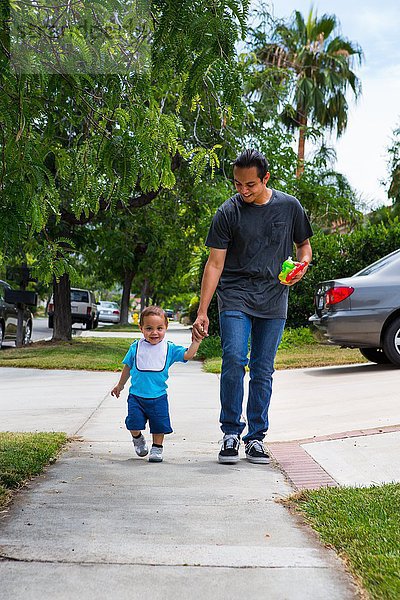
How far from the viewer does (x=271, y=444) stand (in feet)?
20.2

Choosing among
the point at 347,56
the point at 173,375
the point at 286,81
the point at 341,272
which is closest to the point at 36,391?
the point at 173,375

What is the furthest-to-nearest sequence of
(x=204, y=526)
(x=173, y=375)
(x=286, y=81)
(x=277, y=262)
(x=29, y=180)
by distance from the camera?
(x=286, y=81)
(x=173, y=375)
(x=277, y=262)
(x=29, y=180)
(x=204, y=526)

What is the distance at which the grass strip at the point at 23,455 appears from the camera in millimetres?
4586

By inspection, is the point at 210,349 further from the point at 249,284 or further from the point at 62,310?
the point at 249,284

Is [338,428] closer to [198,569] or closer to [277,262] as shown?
[277,262]

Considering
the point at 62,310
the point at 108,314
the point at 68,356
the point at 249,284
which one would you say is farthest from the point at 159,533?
the point at 108,314

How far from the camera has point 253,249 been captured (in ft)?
17.8

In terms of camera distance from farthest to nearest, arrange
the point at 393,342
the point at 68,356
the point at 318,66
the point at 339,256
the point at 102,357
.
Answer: the point at 318,66 → the point at 339,256 → the point at 68,356 → the point at 102,357 → the point at 393,342

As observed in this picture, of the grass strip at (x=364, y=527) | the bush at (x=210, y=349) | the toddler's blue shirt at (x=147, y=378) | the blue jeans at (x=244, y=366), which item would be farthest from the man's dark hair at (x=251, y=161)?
the bush at (x=210, y=349)

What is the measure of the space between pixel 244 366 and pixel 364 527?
1.96 meters

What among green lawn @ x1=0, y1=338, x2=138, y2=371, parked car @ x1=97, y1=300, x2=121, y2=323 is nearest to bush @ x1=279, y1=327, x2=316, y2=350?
green lawn @ x1=0, y1=338, x2=138, y2=371

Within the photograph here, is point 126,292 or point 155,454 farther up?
point 126,292

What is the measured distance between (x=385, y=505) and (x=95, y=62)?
9.34ft

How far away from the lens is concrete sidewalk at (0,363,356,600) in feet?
9.65
